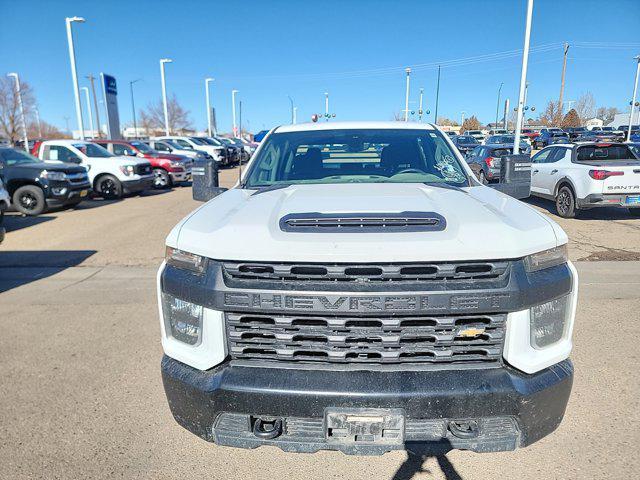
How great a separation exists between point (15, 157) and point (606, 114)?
111625mm

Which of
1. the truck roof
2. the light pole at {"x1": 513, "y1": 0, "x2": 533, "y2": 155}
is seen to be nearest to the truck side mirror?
the truck roof

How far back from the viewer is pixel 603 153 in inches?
391

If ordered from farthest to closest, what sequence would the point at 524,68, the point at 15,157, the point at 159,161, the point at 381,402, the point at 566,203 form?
the point at 524,68 → the point at 159,161 → the point at 15,157 → the point at 566,203 → the point at 381,402

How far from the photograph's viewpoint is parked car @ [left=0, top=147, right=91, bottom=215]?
11.2 m

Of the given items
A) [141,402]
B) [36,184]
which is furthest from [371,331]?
[36,184]

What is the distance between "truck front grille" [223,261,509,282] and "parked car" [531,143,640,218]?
7.41 meters

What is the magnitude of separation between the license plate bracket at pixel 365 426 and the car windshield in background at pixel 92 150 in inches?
565

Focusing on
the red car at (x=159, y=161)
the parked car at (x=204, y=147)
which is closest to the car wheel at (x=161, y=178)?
the red car at (x=159, y=161)

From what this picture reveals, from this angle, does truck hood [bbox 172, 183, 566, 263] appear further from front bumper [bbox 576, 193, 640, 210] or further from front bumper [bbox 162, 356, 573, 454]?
front bumper [bbox 576, 193, 640, 210]

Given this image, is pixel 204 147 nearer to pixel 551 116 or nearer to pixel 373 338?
pixel 373 338

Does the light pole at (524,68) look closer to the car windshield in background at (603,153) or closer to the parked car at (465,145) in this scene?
the parked car at (465,145)

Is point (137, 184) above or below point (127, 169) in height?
below

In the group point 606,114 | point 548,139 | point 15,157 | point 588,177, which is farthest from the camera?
point 606,114

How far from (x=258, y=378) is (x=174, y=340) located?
519 mm
